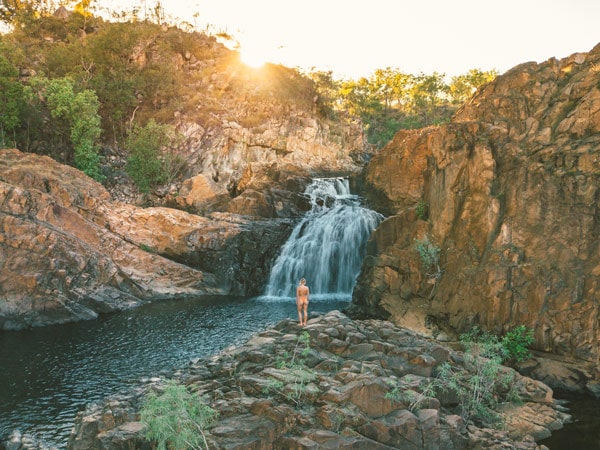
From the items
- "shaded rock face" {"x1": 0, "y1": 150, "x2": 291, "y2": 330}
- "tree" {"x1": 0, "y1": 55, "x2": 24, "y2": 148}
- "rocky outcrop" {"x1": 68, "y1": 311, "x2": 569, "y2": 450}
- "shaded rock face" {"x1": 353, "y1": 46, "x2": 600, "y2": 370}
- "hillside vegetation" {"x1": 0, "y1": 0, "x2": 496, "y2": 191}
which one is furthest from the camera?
"hillside vegetation" {"x1": 0, "y1": 0, "x2": 496, "y2": 191}

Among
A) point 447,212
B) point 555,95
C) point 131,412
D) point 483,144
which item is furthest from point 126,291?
point 555,95

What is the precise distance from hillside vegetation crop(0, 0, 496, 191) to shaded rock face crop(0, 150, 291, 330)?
970 centimetres

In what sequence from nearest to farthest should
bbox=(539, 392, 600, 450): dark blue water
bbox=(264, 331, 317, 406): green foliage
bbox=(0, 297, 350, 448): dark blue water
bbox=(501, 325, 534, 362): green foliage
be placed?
bbox=(264, 331, 317, 406): green foliage < bbox=(539, 392, 600, 450): dark blue water < bbox=(0, 297, 350, 448): dark blue water < bbox=(501, 325, 534, 362): green foliage

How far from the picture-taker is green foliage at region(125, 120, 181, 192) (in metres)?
54.5

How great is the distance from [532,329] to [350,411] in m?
14.1

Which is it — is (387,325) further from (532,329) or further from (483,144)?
(483,144)

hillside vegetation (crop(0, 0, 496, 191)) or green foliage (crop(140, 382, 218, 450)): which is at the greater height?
hillside vegetation (crop(0, 0, 496, 191))

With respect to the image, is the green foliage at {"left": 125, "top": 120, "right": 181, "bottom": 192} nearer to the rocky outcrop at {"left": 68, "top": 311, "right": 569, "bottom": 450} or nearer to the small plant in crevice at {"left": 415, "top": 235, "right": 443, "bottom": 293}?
the small plant in crevice at {"left": 415, "top": 235, "right": 443, "bottom": 293}

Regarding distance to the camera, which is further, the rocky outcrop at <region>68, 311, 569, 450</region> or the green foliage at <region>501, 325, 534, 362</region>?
the green foliage at <region>501, 325, 534, 362</region>

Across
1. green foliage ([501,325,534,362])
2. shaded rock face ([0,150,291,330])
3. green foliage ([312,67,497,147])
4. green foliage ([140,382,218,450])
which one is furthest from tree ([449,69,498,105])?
green foliage ([140,382,218,450])

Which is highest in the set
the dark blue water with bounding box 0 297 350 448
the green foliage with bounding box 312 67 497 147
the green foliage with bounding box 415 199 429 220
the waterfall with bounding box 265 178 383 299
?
the green foliage with bounding box 312 67 497 147

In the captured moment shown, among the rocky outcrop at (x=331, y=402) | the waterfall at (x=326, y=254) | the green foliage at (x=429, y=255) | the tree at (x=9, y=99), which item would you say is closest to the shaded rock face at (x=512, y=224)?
the green foliage at (x=429, y=255)

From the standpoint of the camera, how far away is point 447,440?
1595 cm

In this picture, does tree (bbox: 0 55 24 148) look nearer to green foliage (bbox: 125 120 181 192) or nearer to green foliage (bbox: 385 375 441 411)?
green foliage (bbox: 125 120 181 192)
